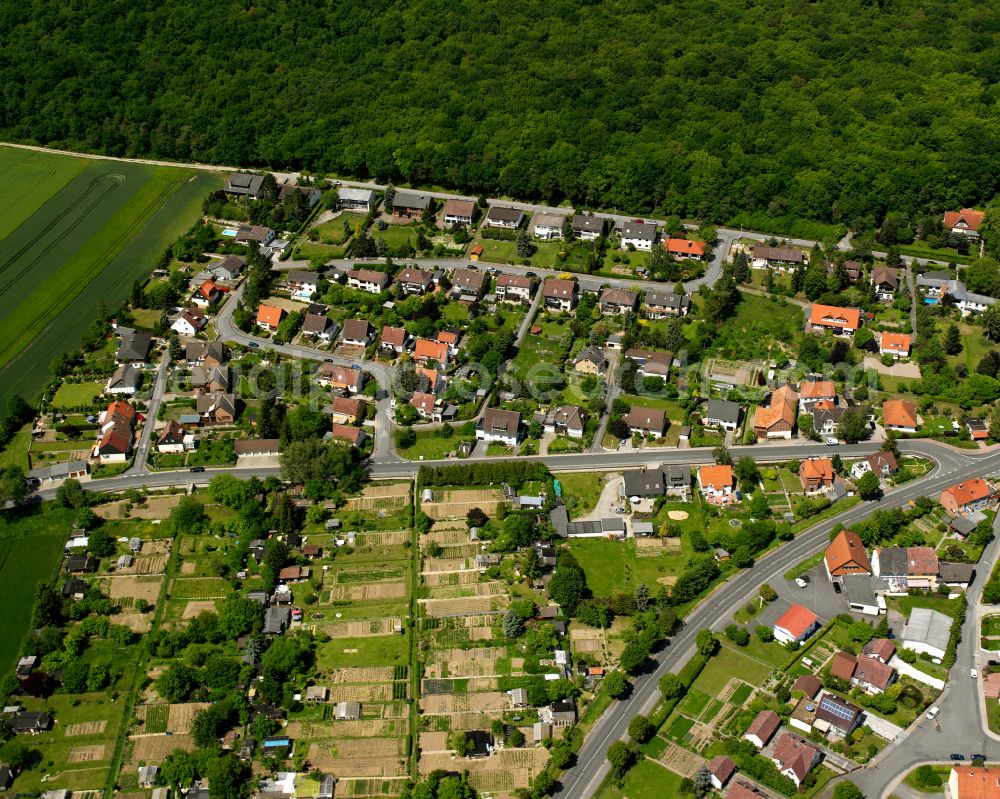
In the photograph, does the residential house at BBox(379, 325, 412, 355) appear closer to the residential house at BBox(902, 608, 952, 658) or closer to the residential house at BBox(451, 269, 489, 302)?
the residential house at BBox(451, 269, 489, 302)

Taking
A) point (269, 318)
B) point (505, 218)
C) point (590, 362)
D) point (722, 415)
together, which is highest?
point (505, 218)

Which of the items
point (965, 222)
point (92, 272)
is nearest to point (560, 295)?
point (965, 222)

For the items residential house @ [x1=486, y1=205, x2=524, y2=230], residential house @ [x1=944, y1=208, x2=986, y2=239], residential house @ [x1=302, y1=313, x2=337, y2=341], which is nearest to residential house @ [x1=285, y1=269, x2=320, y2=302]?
residential house @ [x1=302, y1=313, x2=337, y2=341]

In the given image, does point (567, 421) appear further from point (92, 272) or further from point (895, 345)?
point (92, 272)

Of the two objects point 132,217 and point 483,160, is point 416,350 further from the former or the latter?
point 132,217

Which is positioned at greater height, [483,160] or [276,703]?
[483,160]

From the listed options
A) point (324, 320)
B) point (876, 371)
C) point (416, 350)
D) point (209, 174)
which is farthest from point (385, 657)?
point (209, 174)

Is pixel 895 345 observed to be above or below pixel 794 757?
above
